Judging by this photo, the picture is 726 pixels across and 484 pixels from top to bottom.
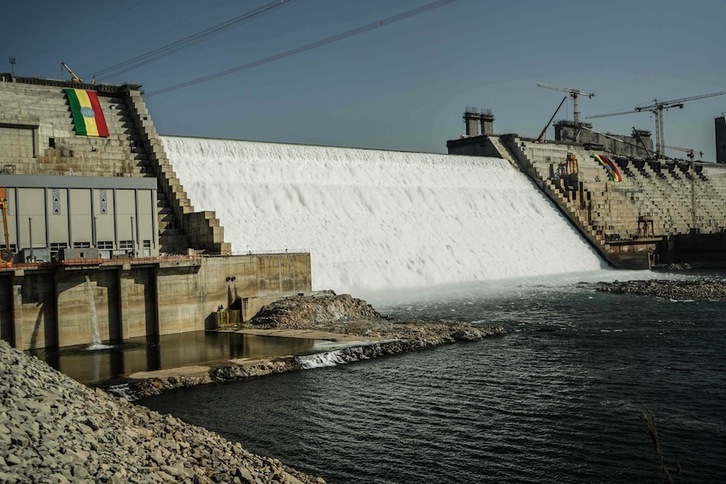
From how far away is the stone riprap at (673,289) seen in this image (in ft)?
139

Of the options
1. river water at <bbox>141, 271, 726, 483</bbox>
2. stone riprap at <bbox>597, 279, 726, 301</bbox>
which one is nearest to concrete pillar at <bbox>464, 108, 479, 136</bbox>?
stone riprap at <bbox>597, 279, 726, 301</bbox>

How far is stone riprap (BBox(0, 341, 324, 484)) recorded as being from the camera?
10.8m

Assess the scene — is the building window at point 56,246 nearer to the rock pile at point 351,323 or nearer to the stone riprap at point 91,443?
the rock pile at point 351,323

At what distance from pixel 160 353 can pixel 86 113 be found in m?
19.8

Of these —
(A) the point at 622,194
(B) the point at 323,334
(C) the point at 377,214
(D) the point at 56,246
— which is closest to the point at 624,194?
(A) the point at 622,194

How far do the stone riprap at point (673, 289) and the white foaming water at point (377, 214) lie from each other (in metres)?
8.40

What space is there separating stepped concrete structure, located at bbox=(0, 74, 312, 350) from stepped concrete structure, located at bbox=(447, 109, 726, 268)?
37.5 metres

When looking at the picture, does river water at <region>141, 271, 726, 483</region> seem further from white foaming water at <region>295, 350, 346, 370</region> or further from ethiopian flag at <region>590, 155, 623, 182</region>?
ethiopian flag at <region>590, 155, 623, 182</region>

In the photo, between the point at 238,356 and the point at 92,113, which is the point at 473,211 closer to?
the point at 92,113

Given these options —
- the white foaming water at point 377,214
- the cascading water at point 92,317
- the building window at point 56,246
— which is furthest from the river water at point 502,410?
the white foaming water at point 377,214

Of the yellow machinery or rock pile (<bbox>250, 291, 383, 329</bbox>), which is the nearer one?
the yellow machinery

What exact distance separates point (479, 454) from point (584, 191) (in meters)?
58.2

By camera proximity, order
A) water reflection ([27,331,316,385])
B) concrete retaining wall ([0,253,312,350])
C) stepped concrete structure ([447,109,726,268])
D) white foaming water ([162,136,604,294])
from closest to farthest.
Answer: water reflection ([27,331,316,385]), concrete retaining wall ([0,253,312,350]), white foaming water ([162,136,604,294]), stepped concrete structure ([447,109,726,268])

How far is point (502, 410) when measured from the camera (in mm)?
18781
